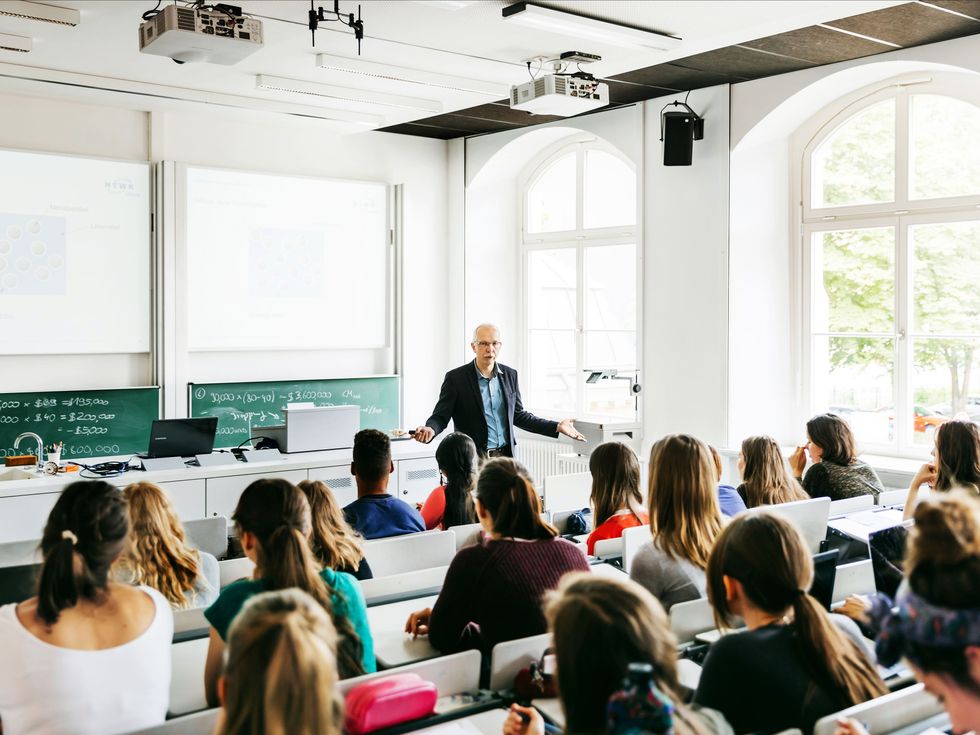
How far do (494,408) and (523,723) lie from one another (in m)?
3.95

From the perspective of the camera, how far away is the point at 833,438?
4371mm

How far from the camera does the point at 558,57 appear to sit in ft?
17.0

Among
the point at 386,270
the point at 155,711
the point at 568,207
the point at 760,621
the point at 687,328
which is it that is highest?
the point at 568,207

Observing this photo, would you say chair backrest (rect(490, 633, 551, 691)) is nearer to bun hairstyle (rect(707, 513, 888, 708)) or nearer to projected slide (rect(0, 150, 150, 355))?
bun hairstyle (rect(707, 513, 888, 708))

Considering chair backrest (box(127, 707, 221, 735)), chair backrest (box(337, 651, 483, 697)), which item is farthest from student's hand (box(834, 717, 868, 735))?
chair backrest (box(127, 707, 221, 735))

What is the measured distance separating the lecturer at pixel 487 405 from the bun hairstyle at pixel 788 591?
3.58m

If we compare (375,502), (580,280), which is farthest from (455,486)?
(580,280)

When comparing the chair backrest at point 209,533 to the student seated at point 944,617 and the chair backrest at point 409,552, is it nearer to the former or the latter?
the chair backrest at point 409,552

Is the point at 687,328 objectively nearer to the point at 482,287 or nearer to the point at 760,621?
the point at 482,287

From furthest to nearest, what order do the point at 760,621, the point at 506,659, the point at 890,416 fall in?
the point at 890,416 < the point at 506,659 < the point at 760,621

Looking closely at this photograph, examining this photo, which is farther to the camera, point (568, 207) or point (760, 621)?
point (568, 207)

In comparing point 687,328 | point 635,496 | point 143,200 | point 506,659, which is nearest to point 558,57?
point 687,328

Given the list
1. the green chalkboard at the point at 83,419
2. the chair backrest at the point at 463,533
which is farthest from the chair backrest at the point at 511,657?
the green chalkboard at the point at 83,419

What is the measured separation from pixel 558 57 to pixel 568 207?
280cm
